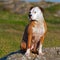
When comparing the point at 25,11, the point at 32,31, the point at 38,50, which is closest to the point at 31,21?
the point at 32,31

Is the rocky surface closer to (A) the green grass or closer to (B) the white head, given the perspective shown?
(B) the white head

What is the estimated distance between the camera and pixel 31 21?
827 cm

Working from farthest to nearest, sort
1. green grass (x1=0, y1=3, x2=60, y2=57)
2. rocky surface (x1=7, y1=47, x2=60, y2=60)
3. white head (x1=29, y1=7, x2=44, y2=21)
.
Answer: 1. green grass (x1=0, y1=3, x2=60, y2=57)
2. rocky surface (x1=7, y1=47, x2=60, y2=60)
3. white head (x1=29, y1=7, x2=44, y2=21)

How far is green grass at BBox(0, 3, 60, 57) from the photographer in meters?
15.4

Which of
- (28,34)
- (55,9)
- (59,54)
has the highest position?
(28,34)

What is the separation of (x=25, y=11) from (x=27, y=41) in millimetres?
35813

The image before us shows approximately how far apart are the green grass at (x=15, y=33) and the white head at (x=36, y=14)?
4836 millimetres

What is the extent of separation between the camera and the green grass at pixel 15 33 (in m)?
15.4

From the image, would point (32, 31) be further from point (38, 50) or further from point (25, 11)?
point (25, 11)

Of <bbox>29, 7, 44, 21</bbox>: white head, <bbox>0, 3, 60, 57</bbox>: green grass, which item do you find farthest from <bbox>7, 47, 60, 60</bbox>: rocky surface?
<bbox>0, 3, 60, 57</bbox>: green grass

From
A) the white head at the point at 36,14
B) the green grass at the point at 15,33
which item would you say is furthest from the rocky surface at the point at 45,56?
the green grass at the point at 15,33

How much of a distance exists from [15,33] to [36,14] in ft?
50.3

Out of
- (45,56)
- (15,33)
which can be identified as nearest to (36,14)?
(45,56)

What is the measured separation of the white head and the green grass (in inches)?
190
